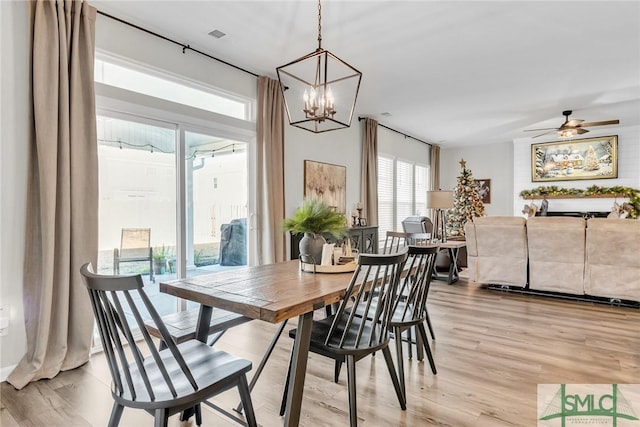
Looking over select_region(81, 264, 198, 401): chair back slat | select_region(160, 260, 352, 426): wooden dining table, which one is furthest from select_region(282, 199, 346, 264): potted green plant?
select_region(81, 264, 198, 401): chair back slat

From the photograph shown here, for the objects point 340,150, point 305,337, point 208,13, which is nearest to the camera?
point 305,337

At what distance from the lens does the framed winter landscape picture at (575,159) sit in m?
7.68

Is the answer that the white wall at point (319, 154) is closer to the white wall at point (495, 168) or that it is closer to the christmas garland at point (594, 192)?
the white wall at point (495, 168)

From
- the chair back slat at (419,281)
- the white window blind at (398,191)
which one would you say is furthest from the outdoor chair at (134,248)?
the white window blind at (398,191)

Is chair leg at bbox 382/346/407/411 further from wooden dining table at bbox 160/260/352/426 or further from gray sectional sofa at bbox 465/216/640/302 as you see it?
gray sectional sofa at bbox 465/216/640/302

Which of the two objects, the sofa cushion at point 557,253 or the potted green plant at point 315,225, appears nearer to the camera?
the potted green plant at point 315,225

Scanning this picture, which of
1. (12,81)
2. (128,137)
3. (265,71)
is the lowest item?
(128,137)

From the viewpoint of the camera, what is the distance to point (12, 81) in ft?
8.16

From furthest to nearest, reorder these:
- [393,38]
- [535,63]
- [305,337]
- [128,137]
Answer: [535,63] → [393,38] → [128,137] → [305,337]

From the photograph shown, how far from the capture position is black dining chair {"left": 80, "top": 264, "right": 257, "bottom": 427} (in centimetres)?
128

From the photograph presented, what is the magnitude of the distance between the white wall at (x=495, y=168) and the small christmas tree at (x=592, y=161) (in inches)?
59.0

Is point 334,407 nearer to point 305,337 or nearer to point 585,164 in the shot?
point 305,337

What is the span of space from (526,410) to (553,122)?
21.7 ft

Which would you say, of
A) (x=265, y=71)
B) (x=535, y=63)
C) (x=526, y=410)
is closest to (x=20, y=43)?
(x=265, y=71)
